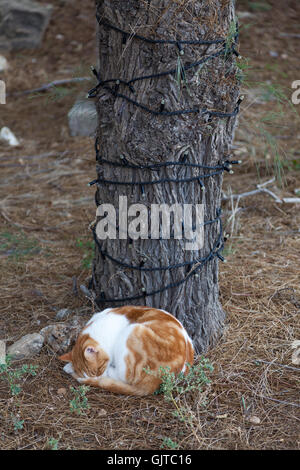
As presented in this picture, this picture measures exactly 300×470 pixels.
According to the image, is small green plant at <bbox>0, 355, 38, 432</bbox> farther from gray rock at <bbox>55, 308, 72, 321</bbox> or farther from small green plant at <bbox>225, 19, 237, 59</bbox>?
small green plant at <bbox>225, 19, 237, 59</bbox>

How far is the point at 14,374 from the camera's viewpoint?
80.0 inches

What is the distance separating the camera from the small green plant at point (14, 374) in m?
2.00

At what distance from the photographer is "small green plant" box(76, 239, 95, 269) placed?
2.98m

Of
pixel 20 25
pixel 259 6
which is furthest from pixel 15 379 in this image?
pixel 259 6

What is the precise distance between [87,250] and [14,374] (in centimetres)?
131

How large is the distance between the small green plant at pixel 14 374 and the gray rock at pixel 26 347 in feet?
0.23

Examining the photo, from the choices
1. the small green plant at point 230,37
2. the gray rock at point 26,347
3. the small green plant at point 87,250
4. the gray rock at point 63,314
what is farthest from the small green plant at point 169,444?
the small green plant at point 230,37

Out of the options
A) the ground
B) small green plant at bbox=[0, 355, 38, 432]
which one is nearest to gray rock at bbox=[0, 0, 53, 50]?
the ground

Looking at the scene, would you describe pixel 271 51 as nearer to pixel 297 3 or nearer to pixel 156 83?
pixel 297 3

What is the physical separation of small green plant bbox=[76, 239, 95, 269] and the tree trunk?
1.91 feet

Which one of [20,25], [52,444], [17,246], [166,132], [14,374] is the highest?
[20,25]

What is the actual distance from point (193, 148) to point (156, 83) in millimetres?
310

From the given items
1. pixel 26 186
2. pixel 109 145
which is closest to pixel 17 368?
pixel 109 145

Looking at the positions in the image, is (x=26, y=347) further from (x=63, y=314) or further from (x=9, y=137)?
(x=9, y=137)
